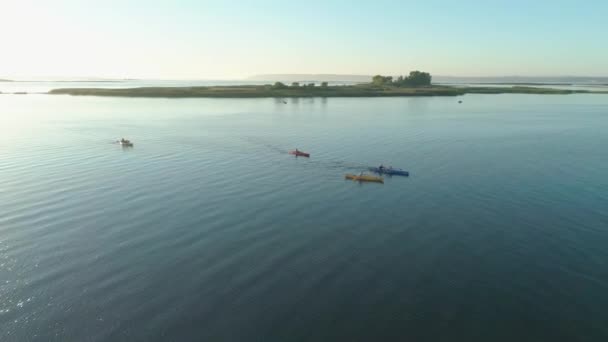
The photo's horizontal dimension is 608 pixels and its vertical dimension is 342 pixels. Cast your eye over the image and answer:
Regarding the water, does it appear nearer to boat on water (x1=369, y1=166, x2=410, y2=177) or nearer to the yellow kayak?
the yellow kayak

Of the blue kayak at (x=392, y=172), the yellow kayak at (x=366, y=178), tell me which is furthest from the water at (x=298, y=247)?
the blue kayak at (x=392, y=172)

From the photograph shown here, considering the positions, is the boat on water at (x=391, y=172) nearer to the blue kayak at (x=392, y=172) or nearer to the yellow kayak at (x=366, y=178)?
the blue kayak at (x=392, y=172)

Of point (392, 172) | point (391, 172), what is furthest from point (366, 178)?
point (392, 172)

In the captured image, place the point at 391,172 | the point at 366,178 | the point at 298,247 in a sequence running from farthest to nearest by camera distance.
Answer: the point at 391,172
the point at 366,178
the point at 298,247

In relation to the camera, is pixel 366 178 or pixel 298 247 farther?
pixel 366 178

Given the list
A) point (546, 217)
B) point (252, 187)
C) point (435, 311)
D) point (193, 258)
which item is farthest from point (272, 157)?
point (435, 311)

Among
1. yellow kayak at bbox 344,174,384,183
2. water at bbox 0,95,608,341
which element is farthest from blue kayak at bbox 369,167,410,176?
yellow kayak at bbox 344,174,384,183

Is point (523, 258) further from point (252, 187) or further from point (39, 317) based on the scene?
point (39, 317)

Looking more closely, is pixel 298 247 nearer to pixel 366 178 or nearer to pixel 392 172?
pixel 366 178
